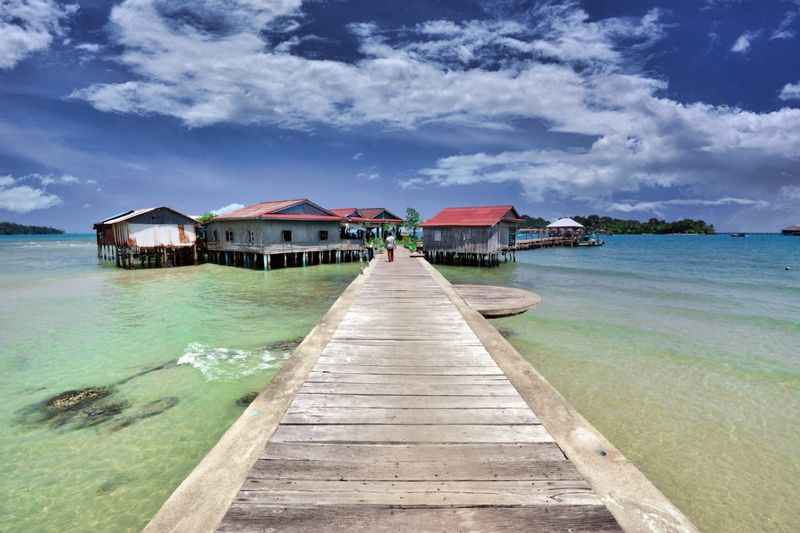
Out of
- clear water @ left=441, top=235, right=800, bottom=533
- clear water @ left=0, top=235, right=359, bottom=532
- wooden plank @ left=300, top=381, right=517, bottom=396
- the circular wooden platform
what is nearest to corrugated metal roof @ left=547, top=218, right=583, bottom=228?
clear water @ left=441, top=235, right=800, bottom=533

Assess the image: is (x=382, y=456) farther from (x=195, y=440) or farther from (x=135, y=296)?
(x=135, y=296)

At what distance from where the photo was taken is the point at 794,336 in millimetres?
12375

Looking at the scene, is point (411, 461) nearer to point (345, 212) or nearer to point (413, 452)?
point (413, 452)

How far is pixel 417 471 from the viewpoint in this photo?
2629 mm

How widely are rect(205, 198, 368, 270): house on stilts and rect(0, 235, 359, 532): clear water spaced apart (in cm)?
1144

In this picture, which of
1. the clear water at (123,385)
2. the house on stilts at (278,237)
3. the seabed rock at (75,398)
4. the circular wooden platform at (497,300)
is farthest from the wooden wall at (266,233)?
the seabed rock at (75,398)

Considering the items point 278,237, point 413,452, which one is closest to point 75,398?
point 413,452

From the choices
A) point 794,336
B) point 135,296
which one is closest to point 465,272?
point 794,336

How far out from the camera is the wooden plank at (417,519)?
2117mm

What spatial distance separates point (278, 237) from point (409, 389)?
2747 centimetres

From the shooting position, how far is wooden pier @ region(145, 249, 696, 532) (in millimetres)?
2189

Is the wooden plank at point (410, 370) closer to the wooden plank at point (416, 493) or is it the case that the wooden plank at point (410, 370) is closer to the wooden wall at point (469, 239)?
the wooden plank at point (416, 493)

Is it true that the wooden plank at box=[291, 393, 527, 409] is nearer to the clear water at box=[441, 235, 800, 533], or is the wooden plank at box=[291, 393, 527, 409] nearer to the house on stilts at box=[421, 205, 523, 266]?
the clear water at box=[441, 235, 800, 533]

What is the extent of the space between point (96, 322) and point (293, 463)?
14.1m
